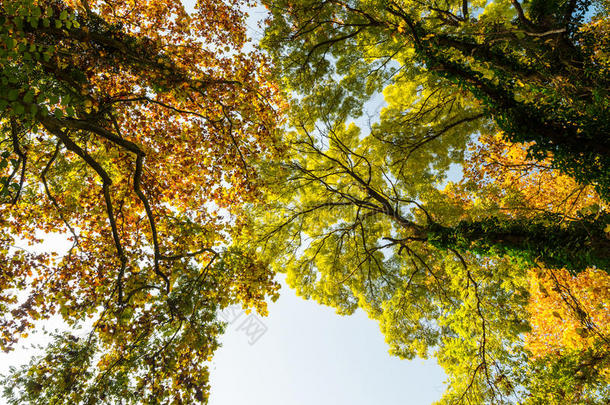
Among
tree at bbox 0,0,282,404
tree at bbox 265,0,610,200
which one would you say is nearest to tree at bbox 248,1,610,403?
tree at bbox 265,0,610,200

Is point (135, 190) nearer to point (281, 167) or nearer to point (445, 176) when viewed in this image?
point (281, 167)

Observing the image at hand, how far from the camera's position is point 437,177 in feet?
29.9

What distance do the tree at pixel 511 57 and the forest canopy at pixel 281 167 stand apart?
0.12 feet

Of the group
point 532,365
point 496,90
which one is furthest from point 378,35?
point 532,365

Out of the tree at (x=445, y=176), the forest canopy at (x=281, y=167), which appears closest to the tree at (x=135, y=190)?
the forest canopy at (x=281, y=167)

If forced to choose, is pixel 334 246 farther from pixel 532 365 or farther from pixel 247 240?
pixel 532 365

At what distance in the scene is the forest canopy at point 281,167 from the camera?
4.11 metres

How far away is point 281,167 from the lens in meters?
7.52

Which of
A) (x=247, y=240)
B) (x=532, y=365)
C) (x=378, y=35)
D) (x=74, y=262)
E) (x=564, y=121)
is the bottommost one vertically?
(x=532, y=365)

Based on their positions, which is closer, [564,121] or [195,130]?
[564,121]

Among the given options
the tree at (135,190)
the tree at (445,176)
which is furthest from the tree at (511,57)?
the tree at (135,190)

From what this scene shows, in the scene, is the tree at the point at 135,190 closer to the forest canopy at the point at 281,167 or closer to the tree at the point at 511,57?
the forest canopy at the point at 281,167

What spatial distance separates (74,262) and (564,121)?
9.26 metres

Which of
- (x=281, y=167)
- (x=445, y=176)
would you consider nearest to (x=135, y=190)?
(x=281, y=167)
